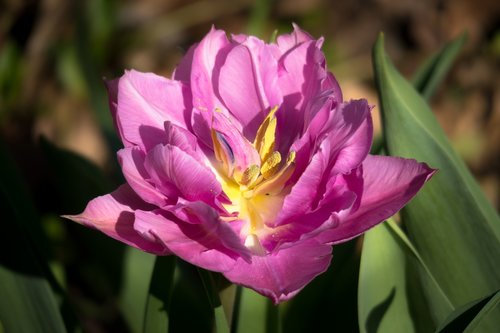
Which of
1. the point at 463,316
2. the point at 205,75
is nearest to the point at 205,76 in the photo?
the point at 205,75

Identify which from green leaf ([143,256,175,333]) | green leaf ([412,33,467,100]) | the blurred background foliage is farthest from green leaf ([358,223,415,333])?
the blurred background foliage

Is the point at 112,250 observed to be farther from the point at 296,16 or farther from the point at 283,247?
the point at 296,16

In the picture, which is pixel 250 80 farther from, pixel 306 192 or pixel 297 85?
pixel 306 192

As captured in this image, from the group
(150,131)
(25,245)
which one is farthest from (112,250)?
(150,131)

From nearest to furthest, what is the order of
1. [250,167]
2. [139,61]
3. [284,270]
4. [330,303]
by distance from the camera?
1. [284,270]
2. [250,167]
3. [330,303]
4. [139,61]

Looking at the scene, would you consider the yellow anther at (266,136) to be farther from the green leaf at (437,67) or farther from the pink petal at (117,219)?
the green leaf at (437,67)

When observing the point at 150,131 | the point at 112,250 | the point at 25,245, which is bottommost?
the point at 112,250

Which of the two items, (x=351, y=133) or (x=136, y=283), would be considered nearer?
(x=351, y=133)
